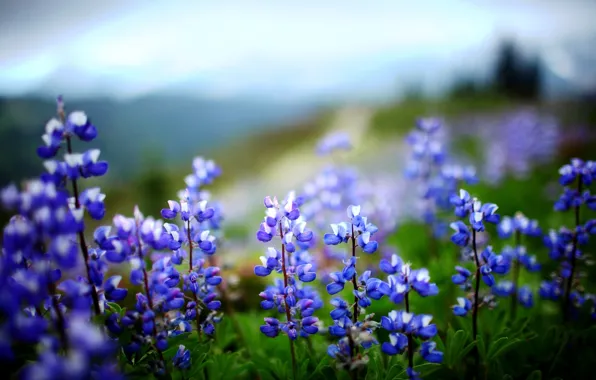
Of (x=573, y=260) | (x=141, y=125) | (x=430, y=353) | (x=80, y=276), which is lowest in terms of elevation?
(x=430, y=353)

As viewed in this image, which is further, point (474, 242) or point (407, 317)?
point (474, 242)

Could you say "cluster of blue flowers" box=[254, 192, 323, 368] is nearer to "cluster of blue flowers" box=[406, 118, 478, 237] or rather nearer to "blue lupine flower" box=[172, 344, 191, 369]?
"blue lupine flower" box=[172, 344, 191, 369]

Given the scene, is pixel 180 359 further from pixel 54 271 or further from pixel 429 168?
pixel 429 168

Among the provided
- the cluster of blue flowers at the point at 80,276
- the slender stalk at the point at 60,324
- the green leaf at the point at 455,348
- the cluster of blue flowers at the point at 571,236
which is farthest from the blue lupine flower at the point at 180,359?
the cluster of blue flowers at the point at 571,236

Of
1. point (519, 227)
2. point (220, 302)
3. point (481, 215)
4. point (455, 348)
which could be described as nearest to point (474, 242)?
point (481, 215)

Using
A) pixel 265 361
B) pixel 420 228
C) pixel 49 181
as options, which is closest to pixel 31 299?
pixel 49 181

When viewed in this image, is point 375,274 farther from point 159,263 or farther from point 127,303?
point 159,263
